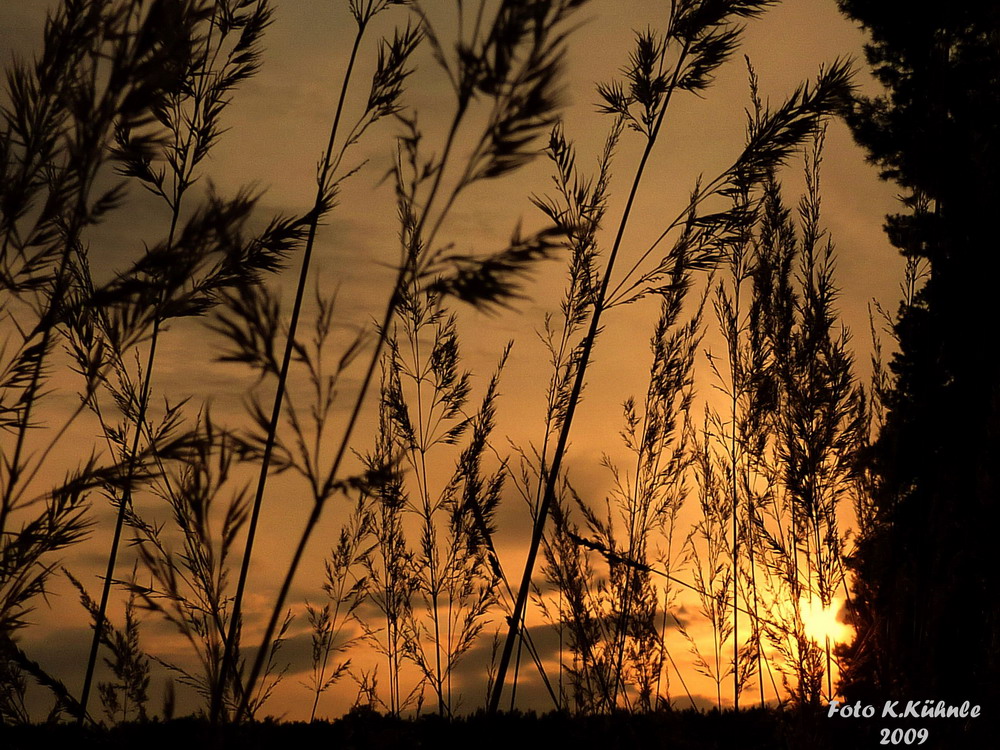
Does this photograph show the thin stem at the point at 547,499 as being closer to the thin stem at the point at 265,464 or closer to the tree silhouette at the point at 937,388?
the thin stem at the point at 265,464

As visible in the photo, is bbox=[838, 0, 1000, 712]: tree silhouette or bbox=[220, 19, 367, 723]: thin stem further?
bbox=[838, 0, 1000, 712]: tree silhouette

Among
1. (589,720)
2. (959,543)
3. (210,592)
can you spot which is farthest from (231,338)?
(959,543)

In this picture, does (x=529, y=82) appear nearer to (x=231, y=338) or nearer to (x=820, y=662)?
(x=231, y=338)

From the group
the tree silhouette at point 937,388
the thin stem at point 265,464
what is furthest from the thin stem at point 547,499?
the tree silhouette at point 937,388

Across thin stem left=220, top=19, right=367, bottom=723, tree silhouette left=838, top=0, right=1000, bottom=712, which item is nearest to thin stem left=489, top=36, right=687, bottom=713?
thin stem left=220, top=19, right=367, bottom=723

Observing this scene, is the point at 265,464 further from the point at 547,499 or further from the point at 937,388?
the point at 937,388

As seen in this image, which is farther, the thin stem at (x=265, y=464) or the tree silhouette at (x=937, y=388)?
the tree silhouette at (x=937, y=388)

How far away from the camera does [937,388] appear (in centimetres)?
400

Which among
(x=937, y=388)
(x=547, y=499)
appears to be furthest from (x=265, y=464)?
(x=937, y=388)

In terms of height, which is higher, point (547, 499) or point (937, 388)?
point (937, 388)

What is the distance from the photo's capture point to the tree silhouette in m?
3.49

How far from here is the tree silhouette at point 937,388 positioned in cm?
349

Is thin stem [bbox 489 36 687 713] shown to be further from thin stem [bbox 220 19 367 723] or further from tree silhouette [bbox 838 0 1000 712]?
tree silhouette [bbox 838 0 1000 712]

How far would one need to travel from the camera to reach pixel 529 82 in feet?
4.51
